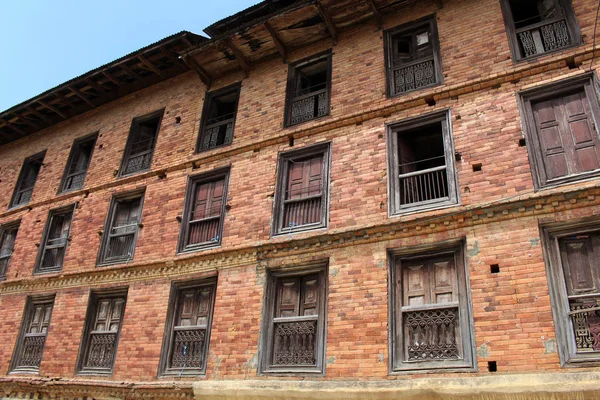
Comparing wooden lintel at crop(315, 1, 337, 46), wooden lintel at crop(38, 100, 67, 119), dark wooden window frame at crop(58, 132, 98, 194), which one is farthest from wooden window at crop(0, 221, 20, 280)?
wooden lintel at crop(315, 1, 337, 46)

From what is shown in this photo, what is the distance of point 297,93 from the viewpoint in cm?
1129

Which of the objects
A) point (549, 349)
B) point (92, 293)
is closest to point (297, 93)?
point (92, 293)

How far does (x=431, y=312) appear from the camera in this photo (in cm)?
737

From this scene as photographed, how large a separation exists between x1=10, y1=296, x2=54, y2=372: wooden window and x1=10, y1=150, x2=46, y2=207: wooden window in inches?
170

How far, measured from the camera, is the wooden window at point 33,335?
37.9 feet

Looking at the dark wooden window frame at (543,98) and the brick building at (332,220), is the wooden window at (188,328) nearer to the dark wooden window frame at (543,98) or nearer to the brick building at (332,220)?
the brick building at (332,220)

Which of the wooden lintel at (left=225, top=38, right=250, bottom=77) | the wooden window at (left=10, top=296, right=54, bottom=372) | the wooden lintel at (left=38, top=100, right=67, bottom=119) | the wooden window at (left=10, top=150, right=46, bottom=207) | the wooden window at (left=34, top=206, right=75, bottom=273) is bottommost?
the wooden window at (left=10, top=296, right=54, bottom=372)

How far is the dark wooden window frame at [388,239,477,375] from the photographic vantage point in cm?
679

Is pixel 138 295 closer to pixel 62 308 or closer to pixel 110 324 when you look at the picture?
pixel 110 324

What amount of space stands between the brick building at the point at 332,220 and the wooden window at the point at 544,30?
0.14ft

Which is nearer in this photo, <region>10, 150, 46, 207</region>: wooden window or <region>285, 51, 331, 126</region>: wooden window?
<region>285, 51, 331, 126</region>: wooden window

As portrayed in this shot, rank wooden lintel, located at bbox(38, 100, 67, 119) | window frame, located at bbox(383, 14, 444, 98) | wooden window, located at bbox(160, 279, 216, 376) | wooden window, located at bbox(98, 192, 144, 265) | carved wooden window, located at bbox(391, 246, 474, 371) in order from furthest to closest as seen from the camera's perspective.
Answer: wooden lintel, located at bbox(38, 100, 67, 119) → wooden window, located at bbox(98, 192, 144, 265) → window frame, located at bbox(383, 14, 444, 98) → wooden window, located at bbox(160, 279, 216, 376) → carved wooden window, located at bbox(391, 246, 474, 371)

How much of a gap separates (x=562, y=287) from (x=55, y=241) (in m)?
12.3

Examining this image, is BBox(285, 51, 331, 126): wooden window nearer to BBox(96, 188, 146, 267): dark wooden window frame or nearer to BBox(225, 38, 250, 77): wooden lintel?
BBox(225, 38, 250, 77): wooden lintel
